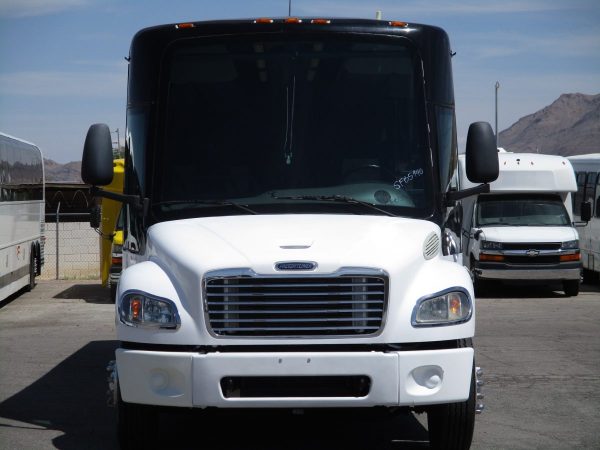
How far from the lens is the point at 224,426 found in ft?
30.1

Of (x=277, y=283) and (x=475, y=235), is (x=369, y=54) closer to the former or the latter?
(x=277, y=283)

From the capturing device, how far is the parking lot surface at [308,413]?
8.54 metres

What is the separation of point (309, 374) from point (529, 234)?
16.3 m

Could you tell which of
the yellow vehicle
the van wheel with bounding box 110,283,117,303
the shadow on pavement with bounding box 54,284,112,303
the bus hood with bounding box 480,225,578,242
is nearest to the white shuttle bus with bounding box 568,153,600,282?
the bus hood with bounding box 480,225,578,242

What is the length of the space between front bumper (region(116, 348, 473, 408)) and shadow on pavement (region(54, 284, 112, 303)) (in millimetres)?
15048

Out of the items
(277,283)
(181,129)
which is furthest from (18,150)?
(277,283)

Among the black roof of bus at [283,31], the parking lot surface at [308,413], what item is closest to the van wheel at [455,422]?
the parking lot surface at [308,413]

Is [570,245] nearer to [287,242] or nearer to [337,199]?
[337,199]

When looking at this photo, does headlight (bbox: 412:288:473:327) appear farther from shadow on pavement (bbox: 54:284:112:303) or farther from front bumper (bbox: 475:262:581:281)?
front bumper (bbox: 475:262:581:281)

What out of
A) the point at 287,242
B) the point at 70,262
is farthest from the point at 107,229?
the point at 287,242

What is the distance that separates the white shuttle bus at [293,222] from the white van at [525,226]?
567 inches

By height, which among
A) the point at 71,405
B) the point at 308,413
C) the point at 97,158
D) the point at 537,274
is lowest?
the point at 71,405

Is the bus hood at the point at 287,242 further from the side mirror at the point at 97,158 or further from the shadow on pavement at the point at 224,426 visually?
the shadow on pavement at the point at 224,426

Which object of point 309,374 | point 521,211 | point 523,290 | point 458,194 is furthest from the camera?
point 523,290
